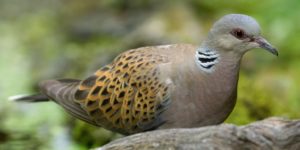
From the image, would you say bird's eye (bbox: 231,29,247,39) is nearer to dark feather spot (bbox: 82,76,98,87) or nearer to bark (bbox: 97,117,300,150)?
bark (bbox: 97,117,300,150)

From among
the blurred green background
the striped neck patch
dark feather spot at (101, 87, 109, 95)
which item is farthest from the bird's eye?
the blurred green background

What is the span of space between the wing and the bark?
40.3 inches

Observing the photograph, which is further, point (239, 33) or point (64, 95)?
point (64, 95)

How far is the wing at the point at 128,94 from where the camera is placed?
239 inches

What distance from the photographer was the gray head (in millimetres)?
5734

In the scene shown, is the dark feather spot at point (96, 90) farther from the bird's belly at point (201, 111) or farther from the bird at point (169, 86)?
the bird's belly at point (201, 111)

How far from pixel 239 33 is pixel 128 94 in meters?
0.91

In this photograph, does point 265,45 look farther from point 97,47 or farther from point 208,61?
point 97,47

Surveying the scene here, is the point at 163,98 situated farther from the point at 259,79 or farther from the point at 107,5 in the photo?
the point at 107,5

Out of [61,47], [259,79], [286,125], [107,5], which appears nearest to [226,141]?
[286,125]

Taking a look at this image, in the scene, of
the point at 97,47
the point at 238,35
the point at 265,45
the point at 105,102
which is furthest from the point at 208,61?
the point at 97,47

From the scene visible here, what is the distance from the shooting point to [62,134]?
721 centimetres

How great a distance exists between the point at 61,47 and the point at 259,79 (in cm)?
219

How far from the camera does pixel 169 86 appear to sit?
598 centimetres
